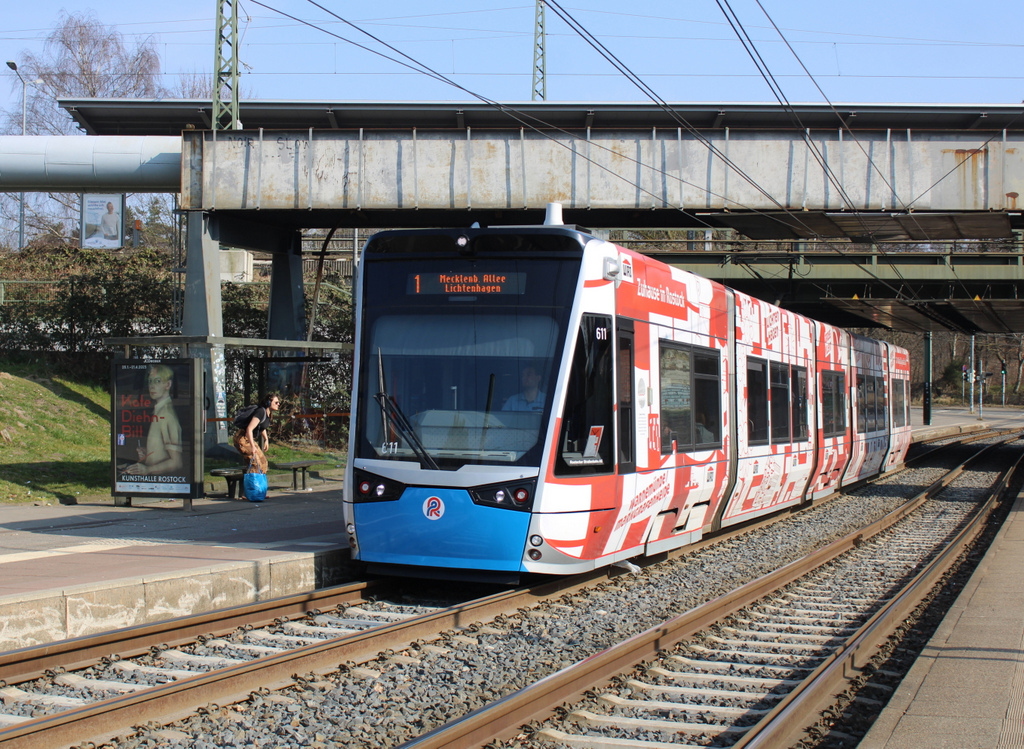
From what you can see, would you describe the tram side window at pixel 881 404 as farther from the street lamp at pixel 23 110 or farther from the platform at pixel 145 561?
the street lamp at pixel 23 110

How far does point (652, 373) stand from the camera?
380 inches

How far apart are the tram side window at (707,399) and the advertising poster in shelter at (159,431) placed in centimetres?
655

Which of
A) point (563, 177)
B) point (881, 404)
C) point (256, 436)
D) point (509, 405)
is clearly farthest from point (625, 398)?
point (881, 404)

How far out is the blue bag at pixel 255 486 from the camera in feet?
49.0

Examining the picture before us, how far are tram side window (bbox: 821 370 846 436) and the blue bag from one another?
8.90m

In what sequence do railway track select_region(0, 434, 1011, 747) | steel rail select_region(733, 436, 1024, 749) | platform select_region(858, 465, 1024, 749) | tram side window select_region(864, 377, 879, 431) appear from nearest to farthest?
platform select_region(858, 465, 1024, 749)
steel rail select_region(733, 436, 1024, 749)
railway track select_region(0, 434, 1011, 747)
tram side window select_region(864, 377, 879, 431)

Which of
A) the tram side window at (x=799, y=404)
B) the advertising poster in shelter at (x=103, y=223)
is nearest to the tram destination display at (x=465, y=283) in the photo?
the tram side window at (x=799, y=404)

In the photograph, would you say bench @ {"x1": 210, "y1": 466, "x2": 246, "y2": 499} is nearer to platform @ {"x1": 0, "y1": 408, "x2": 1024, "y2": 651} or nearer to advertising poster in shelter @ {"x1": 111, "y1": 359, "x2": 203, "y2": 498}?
platform @ {"x1": 0, "y1": 408, "x2": 1024, "y2": 651}

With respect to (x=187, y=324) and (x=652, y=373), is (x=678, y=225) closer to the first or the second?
(x=187, y=324)

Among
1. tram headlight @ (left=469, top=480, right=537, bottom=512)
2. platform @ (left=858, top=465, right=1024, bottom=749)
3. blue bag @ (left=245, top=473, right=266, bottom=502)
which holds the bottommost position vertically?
platform @ (left=858, top=465, right=1024, bottom=749)

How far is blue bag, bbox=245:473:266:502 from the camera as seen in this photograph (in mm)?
14922

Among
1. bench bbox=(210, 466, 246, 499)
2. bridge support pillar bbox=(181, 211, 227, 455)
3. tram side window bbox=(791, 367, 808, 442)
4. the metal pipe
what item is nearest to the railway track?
bench bbox=(210, 466, 246, 499)

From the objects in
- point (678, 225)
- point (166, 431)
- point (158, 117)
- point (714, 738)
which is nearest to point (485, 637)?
point (714, 738)

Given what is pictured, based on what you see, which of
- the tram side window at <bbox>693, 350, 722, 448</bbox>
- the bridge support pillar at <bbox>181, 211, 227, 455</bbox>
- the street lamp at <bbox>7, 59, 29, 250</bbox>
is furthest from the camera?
the street lamp at <bbox>7, 59, 29, 250</bbox>
